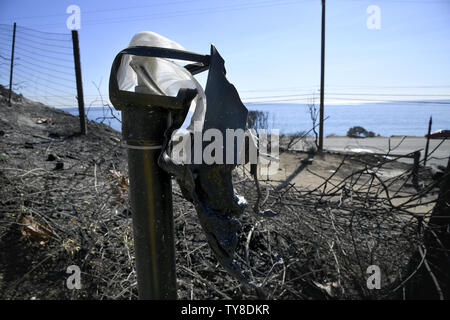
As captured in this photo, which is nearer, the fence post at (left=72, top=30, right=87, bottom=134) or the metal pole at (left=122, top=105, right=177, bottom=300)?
the metal pole at (left=122, top=105, right=177, bottom=300)

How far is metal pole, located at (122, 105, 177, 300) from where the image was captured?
3.04ft

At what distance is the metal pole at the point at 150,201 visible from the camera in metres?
0.93

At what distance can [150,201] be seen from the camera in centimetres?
96

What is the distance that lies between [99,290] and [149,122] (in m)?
1.31

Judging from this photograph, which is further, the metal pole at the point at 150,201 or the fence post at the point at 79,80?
the fence post at the point at 79,80

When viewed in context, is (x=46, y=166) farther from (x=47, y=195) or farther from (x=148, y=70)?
(x=148, y=70)

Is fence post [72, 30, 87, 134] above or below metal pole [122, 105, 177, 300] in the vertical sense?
above

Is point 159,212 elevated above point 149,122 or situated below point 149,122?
below

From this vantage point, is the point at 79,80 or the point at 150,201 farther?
the point at 79,80

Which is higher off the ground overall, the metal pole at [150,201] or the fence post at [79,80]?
the fence post at [79,80]
